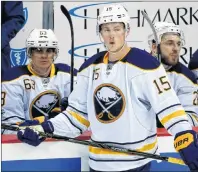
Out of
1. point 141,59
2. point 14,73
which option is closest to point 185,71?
point 141,59

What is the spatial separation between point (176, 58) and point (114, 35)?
339 millimetres

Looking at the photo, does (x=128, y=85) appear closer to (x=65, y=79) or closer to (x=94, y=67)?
(x=94, y=67)

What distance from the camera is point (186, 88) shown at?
1.91m

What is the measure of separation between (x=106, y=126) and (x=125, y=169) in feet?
0.55

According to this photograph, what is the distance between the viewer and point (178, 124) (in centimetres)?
161

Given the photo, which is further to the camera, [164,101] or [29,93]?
[29,93]

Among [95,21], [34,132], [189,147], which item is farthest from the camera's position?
[95,21]

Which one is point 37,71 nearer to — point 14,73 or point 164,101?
point 14,73

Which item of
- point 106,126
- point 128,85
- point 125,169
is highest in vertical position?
point 128,85

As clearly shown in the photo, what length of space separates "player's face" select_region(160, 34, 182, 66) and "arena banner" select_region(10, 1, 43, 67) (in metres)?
0.49

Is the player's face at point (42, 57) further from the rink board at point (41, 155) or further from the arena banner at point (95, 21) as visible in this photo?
the rink board at point (41, 155)

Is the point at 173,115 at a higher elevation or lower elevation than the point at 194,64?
lower

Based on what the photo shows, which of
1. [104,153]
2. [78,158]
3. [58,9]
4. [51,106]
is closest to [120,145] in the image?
[104,153]

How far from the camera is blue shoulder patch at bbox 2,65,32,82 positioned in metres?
1.94
